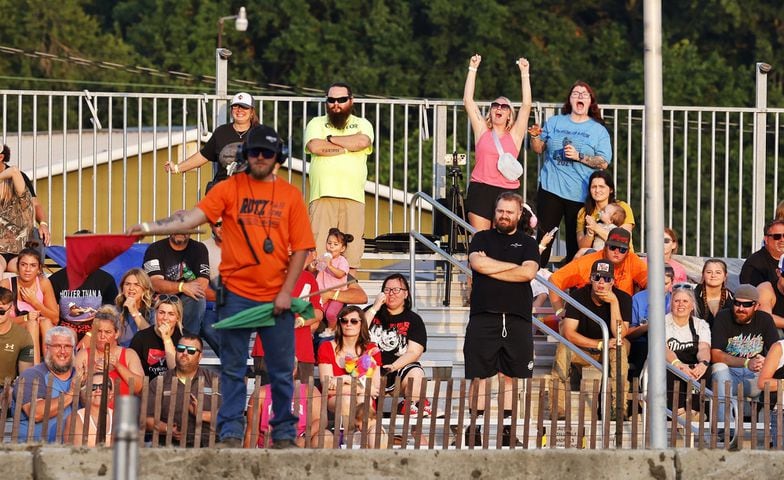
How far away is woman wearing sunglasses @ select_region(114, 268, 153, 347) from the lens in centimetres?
1501

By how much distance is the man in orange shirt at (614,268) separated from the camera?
15539 millimetres

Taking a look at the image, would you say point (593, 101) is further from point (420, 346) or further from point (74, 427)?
point (74, 427)

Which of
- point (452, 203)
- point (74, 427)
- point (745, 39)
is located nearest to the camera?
point (74, 427)

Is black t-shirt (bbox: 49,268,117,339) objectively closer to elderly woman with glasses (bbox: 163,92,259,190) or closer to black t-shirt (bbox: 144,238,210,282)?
black t-shirt (bbox: 144,238,210,282)

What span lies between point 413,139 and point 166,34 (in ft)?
28.9

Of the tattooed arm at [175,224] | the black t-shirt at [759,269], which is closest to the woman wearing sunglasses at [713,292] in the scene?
the black t-shirt at [759,269]

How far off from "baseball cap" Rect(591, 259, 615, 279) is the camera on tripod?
9.20 ft

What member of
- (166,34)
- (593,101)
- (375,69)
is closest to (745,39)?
(375,69)

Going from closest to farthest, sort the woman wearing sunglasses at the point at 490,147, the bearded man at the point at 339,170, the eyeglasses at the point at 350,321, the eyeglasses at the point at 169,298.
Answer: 1. the eyeglasses at the point at 350,321
2. the eyeglasses at the point at 169,298
3. the bearded man at the point at 339,170
4. the woman wearing sunglasses at the point at 490,147

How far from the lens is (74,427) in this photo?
11.9 meters

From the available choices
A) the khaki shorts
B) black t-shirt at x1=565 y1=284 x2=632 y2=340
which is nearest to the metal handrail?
black t-shirt at x1=565 y1=284 x2=632 y2=340

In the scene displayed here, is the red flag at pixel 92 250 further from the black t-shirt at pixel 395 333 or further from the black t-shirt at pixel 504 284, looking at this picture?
the black t-shirt at pixel 504 284

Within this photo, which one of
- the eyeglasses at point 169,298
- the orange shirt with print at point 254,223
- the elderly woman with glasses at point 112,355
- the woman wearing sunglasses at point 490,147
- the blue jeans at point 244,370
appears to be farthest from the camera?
the woman wearing sunglasses at point 490,147

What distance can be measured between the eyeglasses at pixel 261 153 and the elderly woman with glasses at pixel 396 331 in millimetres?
3133
